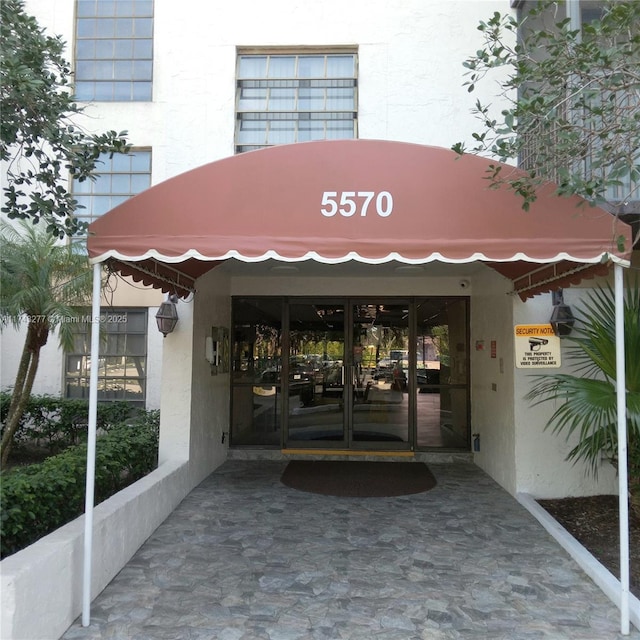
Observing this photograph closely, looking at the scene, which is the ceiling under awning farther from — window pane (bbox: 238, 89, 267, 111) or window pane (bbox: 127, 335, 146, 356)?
window pane (bbox: 127, 335, 146, 356)

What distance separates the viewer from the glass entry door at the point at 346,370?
7875 mm

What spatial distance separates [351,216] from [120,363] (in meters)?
6.89

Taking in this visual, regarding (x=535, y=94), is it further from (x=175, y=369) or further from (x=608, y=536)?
(x=175, y=369)

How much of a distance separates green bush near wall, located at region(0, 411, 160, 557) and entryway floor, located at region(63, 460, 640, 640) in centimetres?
61

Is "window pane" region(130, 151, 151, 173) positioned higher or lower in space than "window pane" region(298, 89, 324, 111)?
lower

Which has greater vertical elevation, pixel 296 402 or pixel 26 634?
pixel 296 402

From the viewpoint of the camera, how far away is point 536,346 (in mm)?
5145

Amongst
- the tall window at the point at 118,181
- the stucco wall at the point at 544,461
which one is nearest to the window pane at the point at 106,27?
the tall window at the point at 118,181

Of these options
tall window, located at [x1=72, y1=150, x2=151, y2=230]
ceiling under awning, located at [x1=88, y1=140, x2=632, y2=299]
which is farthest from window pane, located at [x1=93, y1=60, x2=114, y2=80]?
ceiling under awning, located at [x1=88, y1=140, x2=632, y2=299]

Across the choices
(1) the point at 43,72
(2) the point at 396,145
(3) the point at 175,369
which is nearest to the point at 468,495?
(3) the point at 175,369

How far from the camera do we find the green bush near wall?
10.8 feet

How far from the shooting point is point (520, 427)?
5625 mm

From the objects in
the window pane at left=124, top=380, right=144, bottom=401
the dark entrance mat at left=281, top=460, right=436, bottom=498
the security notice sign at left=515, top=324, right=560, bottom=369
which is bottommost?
the dark entrance mat at left=281, top=460, right=436, bottom=498

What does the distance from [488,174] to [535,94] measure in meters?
0.59
